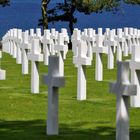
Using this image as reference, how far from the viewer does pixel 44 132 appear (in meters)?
11.5

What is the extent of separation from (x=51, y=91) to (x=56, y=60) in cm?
46

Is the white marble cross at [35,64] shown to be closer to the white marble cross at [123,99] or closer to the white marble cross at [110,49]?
the white marble cross at [123,99]

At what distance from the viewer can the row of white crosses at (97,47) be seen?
51.0 ft

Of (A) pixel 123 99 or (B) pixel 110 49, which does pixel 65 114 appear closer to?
(A) pixel 123 99

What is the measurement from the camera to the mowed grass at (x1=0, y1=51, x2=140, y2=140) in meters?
11.4

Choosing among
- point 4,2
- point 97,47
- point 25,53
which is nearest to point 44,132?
point 97,47

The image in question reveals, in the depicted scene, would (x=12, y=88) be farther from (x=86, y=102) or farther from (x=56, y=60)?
(x=56, y=60)

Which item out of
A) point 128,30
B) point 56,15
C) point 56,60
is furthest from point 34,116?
point 56,15

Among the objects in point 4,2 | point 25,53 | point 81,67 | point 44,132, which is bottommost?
point 44,132

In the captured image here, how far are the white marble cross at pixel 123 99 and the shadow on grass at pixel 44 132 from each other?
4.52 ft

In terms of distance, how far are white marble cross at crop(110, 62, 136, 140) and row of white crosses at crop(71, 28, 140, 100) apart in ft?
18.4

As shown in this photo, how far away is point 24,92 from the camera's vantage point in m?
17.2

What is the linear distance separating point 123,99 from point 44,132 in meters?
2.15

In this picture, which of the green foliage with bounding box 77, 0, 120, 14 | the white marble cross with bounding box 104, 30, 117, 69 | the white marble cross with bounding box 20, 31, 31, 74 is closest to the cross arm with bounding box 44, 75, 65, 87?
the white marble cross with bounding box 20, 31, 31, 74
